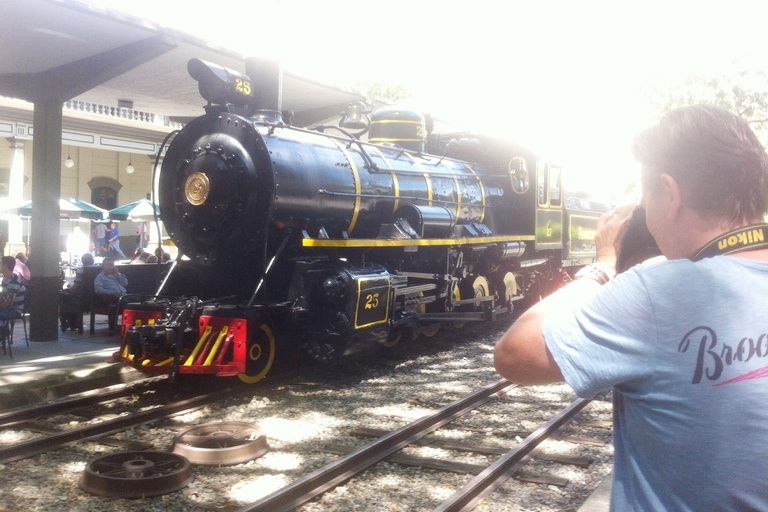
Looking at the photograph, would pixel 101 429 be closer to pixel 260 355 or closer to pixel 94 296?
pixel 260 355

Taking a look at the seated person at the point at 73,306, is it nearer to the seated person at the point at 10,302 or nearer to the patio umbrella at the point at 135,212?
the seated person at the point at 10,302

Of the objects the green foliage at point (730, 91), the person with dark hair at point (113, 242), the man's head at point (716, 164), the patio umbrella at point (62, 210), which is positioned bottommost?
the man's head at point (716, 164)

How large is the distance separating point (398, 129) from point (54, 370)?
17.7 ft

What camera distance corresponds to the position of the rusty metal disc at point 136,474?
4.02m

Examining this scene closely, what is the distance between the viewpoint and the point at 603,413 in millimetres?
6094

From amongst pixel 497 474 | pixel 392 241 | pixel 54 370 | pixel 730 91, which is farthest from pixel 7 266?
pixel 730 91

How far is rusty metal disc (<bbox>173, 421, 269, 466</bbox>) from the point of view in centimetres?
461

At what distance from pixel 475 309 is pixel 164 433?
19.1 ft

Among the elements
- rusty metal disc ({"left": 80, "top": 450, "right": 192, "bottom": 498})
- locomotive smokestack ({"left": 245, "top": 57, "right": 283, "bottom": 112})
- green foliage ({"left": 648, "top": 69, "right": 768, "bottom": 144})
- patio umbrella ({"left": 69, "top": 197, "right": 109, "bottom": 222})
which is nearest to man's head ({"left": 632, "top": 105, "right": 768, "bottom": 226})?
rusty metal disc ({"left": 80, "top": 450, "right": 192, "bottom": 498})

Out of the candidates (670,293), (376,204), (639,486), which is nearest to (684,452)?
(639,486)

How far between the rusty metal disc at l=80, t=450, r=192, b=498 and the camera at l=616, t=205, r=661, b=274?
131 inches

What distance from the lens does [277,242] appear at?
6926 millimetres

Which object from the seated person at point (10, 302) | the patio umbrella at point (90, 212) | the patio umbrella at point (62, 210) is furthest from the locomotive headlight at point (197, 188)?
the patio umbrella at point (90, 212)

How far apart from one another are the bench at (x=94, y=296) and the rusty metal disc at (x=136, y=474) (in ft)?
15.5
